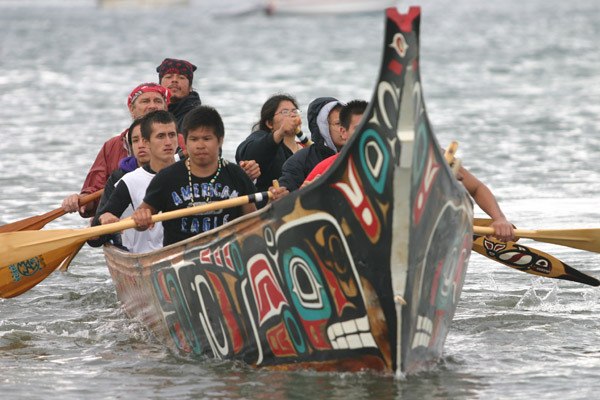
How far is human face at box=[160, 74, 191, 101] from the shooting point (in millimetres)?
11477

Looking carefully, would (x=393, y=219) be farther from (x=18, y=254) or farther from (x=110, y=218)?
(x=18, y=254)

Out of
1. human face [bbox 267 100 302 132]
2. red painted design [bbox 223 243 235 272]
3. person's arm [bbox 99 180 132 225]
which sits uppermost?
human face [bbox 267 100 302 132]

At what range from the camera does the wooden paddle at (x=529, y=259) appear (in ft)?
32.9

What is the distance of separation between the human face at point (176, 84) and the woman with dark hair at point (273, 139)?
94 centimetres

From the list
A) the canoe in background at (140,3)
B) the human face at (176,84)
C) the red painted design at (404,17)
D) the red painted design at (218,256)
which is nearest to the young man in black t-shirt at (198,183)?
the red painted design at (218,256)

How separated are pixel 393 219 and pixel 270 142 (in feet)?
10.6

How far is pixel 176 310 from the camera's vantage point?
879 cm

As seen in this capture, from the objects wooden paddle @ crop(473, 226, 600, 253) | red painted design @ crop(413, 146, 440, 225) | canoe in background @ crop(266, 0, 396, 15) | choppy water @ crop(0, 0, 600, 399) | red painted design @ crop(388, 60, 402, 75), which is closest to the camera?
red painted design @ crop(388, 60, 402, 75)

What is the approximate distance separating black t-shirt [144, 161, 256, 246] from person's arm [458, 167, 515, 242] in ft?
4.41

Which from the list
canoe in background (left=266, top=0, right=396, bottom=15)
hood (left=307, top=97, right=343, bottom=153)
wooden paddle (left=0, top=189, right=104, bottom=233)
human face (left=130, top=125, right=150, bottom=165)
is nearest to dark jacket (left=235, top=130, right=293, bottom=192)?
hood (left=307, top=97, right=343, bottom=153)

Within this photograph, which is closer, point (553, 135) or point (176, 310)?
point (176, 310)

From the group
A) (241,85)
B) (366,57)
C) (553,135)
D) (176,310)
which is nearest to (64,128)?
(553,135)

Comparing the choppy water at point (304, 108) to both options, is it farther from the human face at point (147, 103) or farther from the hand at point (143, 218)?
the human face at point (147, 103)

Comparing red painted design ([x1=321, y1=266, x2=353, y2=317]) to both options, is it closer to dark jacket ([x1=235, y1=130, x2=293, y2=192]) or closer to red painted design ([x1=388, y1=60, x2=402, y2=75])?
red painted design ([x1=388, y1=60, x2=402, y2=75])
